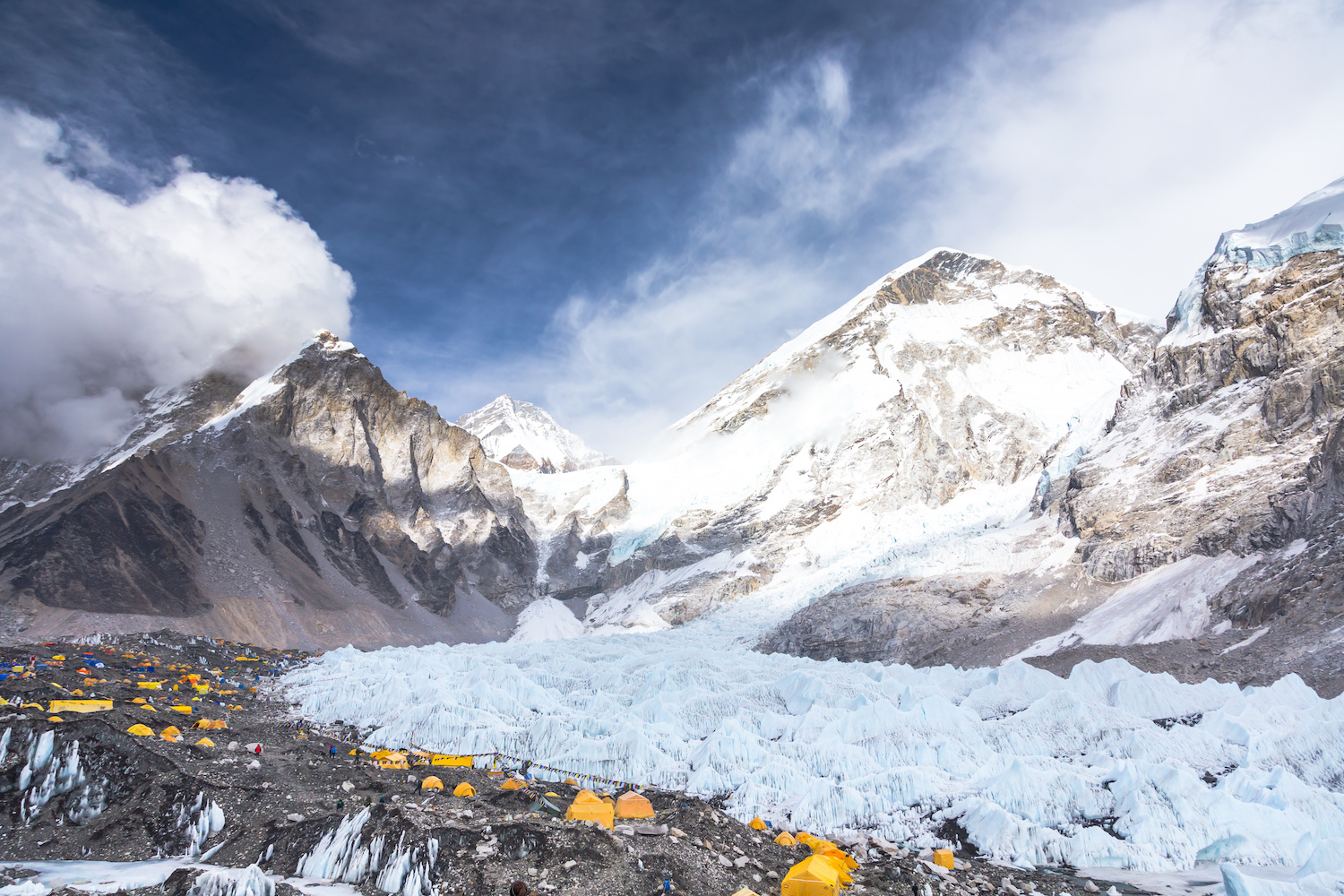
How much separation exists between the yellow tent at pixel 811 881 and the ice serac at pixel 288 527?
67203 millimetres

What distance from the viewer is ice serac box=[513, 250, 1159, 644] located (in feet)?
359

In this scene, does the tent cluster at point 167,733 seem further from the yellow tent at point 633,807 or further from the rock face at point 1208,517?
the rock face at point 1208,517

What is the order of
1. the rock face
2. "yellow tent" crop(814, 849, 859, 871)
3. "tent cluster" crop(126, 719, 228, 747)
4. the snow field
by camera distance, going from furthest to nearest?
the rock face < the snow field < "tent cluster" crop(126, 719, 228, 747) < "yellow tent" crop(814, 849, 859, 871)

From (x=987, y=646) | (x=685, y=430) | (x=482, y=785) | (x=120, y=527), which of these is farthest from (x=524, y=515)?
(x=482, y=785)

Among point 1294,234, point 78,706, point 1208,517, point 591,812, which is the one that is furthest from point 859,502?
point 78,706

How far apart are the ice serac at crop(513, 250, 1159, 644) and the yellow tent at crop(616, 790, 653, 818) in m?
67.6

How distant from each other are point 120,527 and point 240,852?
72.8 meters

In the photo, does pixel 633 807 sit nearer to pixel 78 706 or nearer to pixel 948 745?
pixel 948 745

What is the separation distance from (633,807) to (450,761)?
1040 centimetres

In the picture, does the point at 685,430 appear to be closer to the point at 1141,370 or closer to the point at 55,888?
the point at 1141,370

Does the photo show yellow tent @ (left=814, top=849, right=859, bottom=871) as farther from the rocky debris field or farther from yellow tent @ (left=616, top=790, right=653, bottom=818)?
yellow tent @ (left=616, top=790, right=653, bottom=818)

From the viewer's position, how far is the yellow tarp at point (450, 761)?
28266 millimetres

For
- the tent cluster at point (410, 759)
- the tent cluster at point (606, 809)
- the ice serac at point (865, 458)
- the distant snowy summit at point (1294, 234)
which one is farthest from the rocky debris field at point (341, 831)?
the distant snowy summit at point (1294, 234)

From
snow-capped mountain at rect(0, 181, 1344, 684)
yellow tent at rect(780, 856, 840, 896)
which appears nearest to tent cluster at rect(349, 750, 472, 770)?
yellow tent at rect(780, 856, 840, 896)
